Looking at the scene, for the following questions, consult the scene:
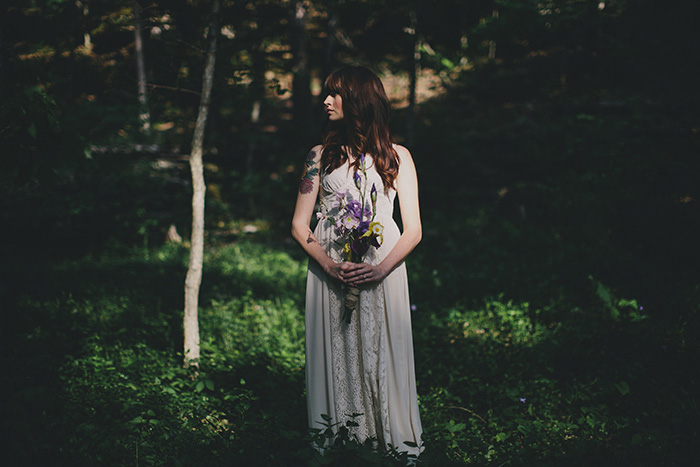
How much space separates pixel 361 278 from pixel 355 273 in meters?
0.05

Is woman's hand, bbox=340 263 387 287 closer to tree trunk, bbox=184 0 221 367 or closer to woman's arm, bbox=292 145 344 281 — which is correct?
→ woman's arm, bbox=292 145 344 281

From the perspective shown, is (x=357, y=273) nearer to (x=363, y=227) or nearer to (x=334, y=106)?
(x=363, y=227)

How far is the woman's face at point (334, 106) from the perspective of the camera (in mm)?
2463

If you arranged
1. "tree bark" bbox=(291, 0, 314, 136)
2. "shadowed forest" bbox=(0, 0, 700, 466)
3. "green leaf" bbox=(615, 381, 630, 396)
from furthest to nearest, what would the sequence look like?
"tree bark" bbox=(291, 0, 314, 136)
"green leaf" bbox=(615, 381, 630, 396)
"shadowed forest" bbox=(0, 0, 700, 466)

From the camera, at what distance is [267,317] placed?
4.98 metres

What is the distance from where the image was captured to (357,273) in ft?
8.08

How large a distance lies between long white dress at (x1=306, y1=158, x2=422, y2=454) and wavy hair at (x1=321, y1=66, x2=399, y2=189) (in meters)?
0.10

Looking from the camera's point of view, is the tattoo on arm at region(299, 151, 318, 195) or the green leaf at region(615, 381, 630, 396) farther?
the green leaf at region(615, 381, 630, 396)

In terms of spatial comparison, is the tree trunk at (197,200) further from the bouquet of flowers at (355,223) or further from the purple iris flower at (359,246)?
the purple iris flower at (359,246)

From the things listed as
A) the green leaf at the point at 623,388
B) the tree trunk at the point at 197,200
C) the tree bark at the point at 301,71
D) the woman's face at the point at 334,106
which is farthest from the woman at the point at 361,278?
the tree bark at the point at 301,71

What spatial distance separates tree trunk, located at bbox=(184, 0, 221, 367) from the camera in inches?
144

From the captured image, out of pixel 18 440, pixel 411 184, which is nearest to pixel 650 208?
pixel 411 184

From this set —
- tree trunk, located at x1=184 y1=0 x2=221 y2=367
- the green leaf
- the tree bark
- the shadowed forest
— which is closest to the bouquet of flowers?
the shadowed forest

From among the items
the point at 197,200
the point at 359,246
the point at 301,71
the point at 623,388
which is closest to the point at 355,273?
the point at 359,246
